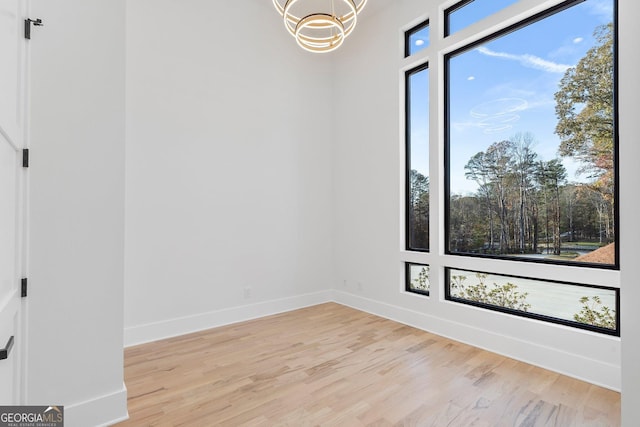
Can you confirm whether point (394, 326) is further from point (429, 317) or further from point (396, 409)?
point (396, 409)

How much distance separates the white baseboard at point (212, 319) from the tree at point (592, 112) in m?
3.52

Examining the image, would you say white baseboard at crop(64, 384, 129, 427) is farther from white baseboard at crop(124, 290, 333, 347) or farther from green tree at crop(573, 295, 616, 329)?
green tree at crop(573, 295, 616, 329)

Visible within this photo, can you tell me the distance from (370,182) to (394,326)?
1.91 meters

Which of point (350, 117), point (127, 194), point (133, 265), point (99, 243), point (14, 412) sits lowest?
point (14, 412)

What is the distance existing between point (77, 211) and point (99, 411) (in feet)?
4.03

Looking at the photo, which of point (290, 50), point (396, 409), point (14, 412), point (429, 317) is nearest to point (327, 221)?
point (429, 317)

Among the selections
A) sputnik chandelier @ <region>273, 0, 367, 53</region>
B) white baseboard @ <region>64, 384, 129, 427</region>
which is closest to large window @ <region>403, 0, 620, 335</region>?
sputnik chandelier @ <region>273, 0, 367, 53</region>

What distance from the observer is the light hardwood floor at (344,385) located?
A: 2.12 meters

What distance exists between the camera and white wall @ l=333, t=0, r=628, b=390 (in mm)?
2822

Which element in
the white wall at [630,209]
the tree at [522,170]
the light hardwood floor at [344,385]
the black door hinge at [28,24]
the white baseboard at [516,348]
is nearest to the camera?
the white wall at [630,209]

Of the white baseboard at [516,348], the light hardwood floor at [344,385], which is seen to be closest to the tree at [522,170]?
the white baseboard at [516,348]

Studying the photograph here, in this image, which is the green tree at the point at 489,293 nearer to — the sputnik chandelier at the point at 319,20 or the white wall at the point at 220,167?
the white wall at the point at 220,167

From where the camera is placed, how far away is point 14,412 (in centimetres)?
149

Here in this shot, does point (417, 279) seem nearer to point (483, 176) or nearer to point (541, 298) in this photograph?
point (541, 298)
